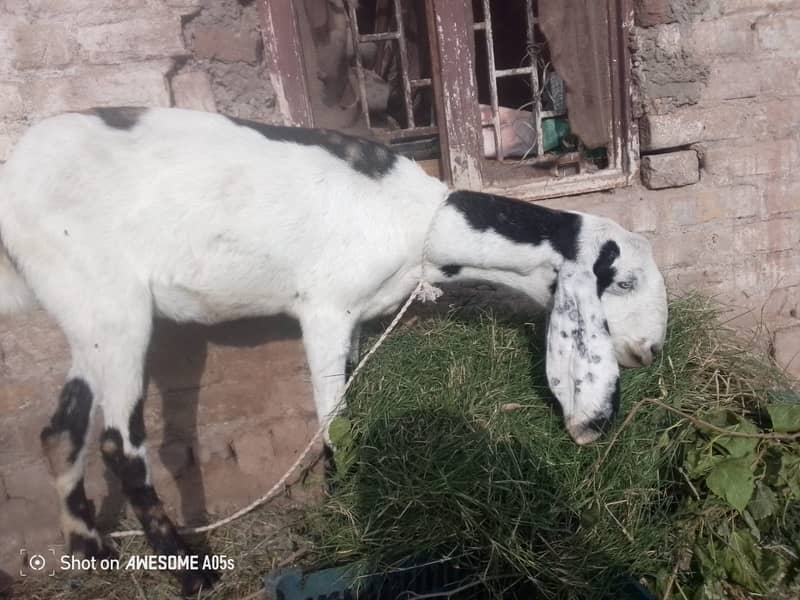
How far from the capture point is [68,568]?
2570 millimetres

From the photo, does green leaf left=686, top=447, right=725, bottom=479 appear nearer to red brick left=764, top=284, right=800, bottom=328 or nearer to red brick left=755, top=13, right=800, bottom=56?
red brick left=764, top=284, right=800, bottom=328

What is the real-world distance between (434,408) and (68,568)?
1631mm

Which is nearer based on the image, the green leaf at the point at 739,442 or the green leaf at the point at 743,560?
the green leaf at the point at 743,560

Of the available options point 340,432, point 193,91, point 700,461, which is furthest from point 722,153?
point 193,91

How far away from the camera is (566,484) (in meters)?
2.27

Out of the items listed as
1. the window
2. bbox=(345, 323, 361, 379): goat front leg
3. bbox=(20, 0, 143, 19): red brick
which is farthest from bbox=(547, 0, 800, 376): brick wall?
bbox=(20, 0, 143, 19): red brick

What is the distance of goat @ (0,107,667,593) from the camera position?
2111 millimetres

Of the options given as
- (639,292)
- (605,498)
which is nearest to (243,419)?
(605,498)

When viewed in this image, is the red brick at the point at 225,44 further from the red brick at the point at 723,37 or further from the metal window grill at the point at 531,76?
the red brick at the point at 723,37

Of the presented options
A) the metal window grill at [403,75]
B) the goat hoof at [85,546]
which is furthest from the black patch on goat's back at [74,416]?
the metal window grill at [403,75]

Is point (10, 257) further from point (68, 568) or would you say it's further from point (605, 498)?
point (605, 498)

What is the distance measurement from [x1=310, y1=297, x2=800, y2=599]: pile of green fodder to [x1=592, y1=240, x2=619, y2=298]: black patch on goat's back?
17.8 inches

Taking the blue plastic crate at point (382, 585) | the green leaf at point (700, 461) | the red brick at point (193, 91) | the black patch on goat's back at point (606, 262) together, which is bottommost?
the blue plastic crate at point (382, 585)

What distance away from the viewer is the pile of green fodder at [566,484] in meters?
2.14
